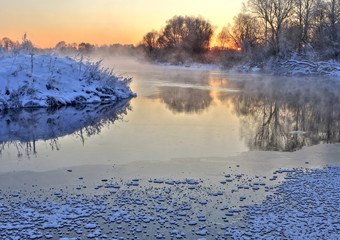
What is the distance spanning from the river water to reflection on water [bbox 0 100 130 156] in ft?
0.08

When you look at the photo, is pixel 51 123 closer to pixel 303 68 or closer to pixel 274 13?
pixel 303 68

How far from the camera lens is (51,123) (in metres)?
10.7

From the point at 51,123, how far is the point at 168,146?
4265 mm

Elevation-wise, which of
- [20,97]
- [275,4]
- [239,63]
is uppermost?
[275,4]

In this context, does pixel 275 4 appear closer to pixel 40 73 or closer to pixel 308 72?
pixel 308 72

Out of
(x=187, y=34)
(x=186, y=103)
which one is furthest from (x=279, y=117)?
(x=187, y=34)

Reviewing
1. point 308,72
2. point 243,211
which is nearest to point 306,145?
point 243,211

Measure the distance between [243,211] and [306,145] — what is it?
3.99 m

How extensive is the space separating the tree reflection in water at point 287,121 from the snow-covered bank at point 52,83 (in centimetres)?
562

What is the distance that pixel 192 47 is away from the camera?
82.7 metres

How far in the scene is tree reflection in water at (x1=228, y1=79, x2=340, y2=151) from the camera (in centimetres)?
845

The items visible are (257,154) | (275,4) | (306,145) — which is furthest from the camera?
(275,4)

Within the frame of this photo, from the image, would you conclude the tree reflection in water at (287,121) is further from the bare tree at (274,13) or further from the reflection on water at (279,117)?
the bare tree at (274,13)

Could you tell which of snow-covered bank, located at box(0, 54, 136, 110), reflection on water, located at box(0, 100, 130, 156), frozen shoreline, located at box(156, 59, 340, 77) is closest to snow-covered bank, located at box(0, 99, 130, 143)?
reflection on water, located at box(0, 100, 130, 156)
